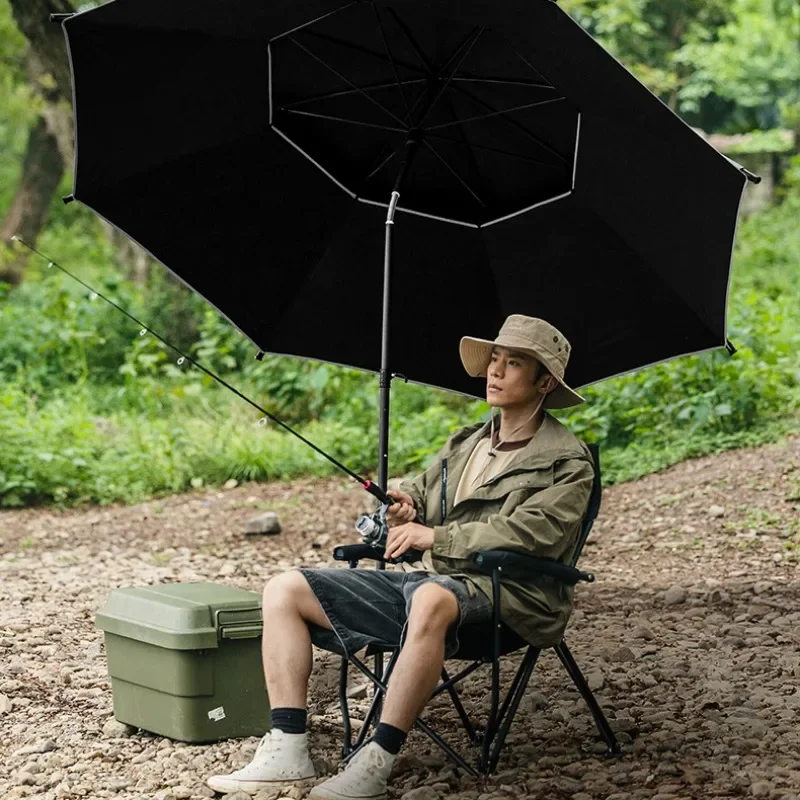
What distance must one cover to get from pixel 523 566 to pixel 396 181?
154 centimetres

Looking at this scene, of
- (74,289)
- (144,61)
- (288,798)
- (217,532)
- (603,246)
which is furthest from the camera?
(74,289)

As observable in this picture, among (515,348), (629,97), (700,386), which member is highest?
(629,97)

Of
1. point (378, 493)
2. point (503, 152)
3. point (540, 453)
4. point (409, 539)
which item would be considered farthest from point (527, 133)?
point (409, 539)

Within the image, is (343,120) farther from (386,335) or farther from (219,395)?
(219,395)

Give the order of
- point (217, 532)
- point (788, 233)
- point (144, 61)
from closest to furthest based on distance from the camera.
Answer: point (144, 61) → point (217, 532) → point (788, 233)

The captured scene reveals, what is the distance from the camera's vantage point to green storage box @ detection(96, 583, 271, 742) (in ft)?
12.4

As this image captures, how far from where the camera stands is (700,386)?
29.0ft

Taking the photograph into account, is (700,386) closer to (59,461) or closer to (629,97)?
(59,461)

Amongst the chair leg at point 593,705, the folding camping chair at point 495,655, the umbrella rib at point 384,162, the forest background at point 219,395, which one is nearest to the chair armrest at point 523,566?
the folding camping chair at point 495,655

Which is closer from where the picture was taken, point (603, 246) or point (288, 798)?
point (288, 798)

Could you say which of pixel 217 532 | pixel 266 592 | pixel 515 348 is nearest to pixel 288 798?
pixel 266 592

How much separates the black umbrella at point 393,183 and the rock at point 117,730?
112 centimetres

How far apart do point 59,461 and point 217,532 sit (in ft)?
5.88

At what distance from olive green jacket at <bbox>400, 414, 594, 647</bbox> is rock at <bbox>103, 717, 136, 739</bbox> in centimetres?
112
